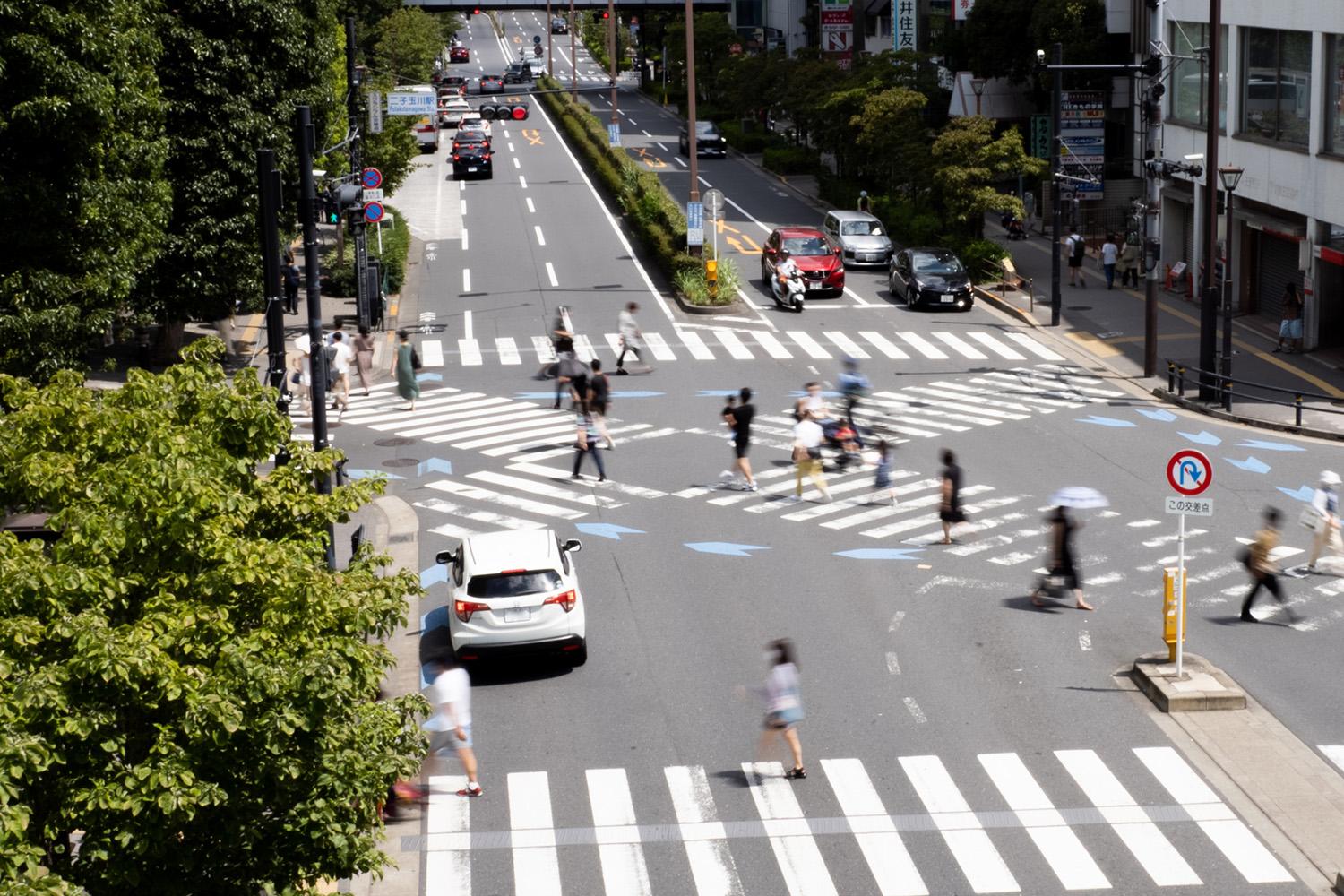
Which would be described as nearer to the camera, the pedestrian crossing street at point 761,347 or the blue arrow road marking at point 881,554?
the blue arrow road marking at point 881,554

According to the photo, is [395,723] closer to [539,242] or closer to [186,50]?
[186,50]

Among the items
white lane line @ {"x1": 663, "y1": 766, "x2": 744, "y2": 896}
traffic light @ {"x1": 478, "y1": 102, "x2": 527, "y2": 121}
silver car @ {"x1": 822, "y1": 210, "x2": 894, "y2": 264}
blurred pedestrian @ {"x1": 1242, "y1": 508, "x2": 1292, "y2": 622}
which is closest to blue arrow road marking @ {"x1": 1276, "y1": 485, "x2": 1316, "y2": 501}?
blurred pedestrian @ {"x1": 1242, "y1": 508, "x2": 1292, "y2": 622}

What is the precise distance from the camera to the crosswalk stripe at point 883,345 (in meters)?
39.6

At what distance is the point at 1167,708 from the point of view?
17766 mm

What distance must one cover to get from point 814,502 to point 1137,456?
6630mm

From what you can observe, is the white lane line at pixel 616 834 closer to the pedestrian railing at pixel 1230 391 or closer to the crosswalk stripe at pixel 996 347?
the pedestrian railing at pixel 1230 391

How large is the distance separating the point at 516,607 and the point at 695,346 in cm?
2302

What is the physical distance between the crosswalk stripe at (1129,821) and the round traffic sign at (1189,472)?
3791 millimetres

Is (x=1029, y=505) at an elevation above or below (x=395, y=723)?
below

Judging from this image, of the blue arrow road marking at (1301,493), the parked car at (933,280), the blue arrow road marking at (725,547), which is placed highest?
the parked car at (933,280)

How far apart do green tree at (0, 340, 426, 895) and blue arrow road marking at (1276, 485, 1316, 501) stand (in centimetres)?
1858

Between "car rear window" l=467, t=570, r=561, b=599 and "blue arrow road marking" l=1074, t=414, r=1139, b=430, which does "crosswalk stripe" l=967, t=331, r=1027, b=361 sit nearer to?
"blue arrow road marking" l=1074, t=414, r=1139, b=430

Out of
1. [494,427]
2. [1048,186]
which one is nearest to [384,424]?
[494,427]

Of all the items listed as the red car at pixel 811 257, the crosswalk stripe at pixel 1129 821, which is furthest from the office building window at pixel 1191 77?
the crosswalk stripe at pixel 1129 821
